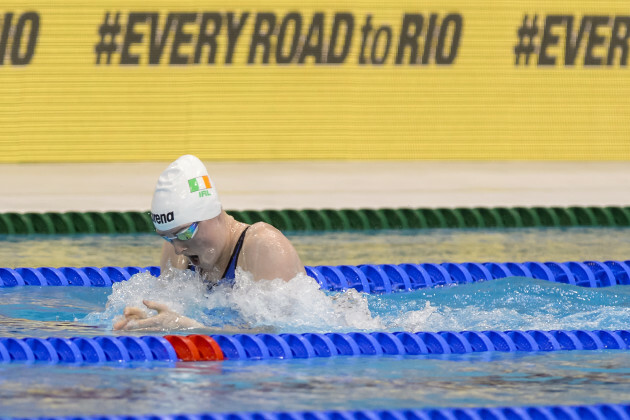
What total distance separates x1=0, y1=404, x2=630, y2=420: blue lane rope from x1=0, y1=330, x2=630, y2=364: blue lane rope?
87 centimetres

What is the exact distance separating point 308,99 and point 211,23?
1296 millimetres

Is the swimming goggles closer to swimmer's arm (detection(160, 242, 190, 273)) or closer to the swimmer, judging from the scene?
the swimmer

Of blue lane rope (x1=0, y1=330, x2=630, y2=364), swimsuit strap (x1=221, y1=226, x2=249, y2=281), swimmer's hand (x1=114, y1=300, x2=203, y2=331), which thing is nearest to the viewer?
blue lane rope (x1=0, y1=330, x2=630, y2=364)

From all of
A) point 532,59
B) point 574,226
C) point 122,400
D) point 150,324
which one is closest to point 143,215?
point 574,226

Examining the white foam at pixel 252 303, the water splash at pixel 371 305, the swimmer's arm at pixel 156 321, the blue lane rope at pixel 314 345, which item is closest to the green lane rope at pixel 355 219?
the water splash at pixel 371 305

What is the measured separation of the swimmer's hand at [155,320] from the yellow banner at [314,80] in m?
8.26

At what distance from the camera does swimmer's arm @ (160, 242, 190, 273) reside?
15.1ft

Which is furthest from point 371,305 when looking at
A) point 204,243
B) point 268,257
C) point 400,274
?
point 204,243

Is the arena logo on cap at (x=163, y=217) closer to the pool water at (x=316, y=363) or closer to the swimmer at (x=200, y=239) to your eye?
the swimmer at (x=200, y=239)

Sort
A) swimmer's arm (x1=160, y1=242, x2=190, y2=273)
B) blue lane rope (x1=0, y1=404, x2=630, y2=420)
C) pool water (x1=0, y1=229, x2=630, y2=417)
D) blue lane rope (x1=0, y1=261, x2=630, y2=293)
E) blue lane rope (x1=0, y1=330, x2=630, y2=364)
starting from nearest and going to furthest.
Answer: blue lane rope (x1=0, y1=404, x2=630, y2=420), pool water (x1=0, y1=229, x2=630, y2=417), blue lane rope (x1=0, y1=330, x2=630, y2=364), swimmer's arm (x1=160, y1=242, x2=190, y2=273), blue lane rope (x1=0, y1=261, x2=630, y2=293)

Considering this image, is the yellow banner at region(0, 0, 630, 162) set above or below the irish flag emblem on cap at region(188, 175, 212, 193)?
above

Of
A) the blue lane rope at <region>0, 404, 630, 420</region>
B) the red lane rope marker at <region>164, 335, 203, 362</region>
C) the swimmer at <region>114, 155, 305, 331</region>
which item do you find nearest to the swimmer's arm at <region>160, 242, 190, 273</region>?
the swimmer at <region>114, 155, 305, 331</region>

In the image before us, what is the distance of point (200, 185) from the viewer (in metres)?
4.30

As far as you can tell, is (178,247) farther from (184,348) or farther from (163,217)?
(184,348)
